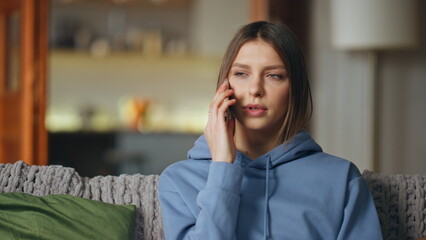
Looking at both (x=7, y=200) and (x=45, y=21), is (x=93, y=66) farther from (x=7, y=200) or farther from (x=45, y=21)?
(x=7, y=200)

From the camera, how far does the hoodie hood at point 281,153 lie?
1.58 meters

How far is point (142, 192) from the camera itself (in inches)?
65.6

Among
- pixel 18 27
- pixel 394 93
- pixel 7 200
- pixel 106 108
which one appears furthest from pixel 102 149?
pixel 7 200

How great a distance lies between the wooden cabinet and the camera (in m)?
4.69

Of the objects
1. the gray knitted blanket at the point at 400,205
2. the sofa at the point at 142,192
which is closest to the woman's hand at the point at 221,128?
the sofa at the point at 142,192

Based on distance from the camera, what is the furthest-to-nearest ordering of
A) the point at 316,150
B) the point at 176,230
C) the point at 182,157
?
the point at 182,157 → the point at 316,150 → the point at 176,230

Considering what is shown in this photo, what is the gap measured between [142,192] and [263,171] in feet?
0.98

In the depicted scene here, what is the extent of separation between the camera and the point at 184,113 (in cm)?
669

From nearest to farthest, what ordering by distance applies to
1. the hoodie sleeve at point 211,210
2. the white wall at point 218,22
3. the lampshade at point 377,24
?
the hoodie sleeve at point 211,210 → the lampshade at point 377,24 → the white wall at point 218,22

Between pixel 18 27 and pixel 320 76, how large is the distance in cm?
217

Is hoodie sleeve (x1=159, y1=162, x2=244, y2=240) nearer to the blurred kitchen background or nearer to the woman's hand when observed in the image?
the woman's hand

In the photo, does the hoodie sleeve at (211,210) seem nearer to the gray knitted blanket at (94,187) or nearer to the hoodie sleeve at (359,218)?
the gray knitted blanket at (94,187)

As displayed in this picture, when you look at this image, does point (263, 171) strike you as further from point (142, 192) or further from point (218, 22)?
point (218, 22)

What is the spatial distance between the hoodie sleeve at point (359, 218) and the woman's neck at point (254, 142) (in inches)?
8.9
